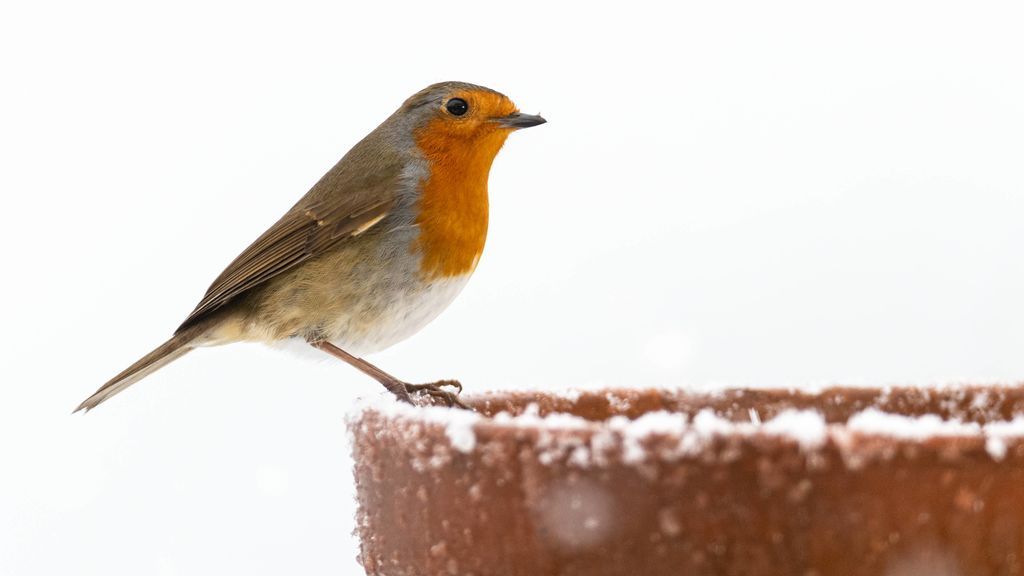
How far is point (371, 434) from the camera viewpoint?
1.26 m

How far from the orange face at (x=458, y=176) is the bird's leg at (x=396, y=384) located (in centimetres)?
25

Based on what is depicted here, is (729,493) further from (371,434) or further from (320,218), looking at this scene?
(320,218)

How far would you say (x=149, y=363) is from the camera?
8.38 feet

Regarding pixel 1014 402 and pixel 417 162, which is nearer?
pixel 1014 402

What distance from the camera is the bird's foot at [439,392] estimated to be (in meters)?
1.60

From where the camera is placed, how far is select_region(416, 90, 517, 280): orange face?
7.68 ft

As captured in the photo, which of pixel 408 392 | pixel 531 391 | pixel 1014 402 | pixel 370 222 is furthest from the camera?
pixel 370 222

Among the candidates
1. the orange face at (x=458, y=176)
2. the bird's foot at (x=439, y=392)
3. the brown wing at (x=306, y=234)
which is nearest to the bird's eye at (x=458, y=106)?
the orange face at (x=458, y=176)

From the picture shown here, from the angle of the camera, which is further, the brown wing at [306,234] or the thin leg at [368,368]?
the brown wing at [306,234]

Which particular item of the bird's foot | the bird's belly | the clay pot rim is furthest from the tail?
the clay pot rim

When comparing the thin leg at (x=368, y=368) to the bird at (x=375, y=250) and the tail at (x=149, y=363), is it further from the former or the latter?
the tail at (x=149, y=363)

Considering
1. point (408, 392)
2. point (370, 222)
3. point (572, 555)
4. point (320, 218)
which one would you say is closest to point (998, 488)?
point (572, 555)

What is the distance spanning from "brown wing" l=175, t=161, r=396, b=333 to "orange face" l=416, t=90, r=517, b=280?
0.11m

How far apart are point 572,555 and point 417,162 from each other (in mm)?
1645
